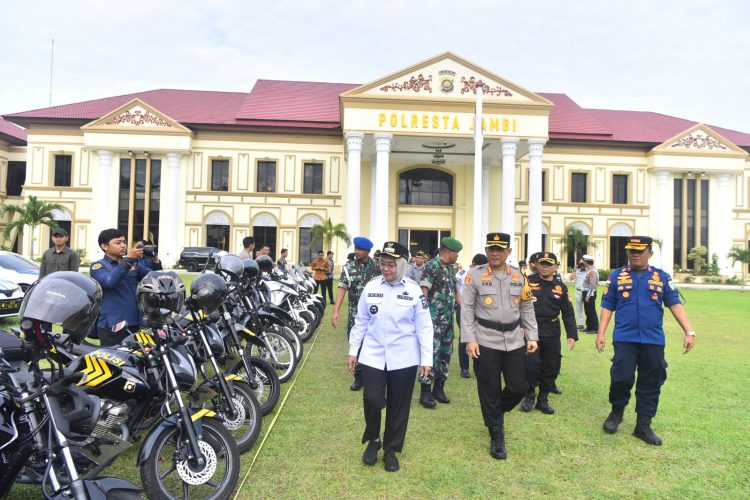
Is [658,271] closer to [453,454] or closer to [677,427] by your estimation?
[677,427]

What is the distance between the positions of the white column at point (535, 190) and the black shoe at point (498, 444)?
2375 centimetres

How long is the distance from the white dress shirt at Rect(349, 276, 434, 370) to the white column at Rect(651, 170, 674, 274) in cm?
3487

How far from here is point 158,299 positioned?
3752 millimetres

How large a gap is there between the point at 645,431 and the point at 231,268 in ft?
15.1

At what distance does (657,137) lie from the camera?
3428 centimetres

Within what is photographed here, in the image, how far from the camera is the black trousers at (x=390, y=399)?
3930 millimetres

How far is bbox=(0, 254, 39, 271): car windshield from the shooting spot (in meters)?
11.1

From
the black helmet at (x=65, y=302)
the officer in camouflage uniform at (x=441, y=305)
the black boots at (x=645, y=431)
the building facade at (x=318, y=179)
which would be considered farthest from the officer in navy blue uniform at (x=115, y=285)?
the building facade at (x=318, y=179)

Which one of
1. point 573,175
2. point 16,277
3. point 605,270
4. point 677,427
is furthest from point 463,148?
point 677,427

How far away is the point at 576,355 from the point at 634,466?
4672 mm

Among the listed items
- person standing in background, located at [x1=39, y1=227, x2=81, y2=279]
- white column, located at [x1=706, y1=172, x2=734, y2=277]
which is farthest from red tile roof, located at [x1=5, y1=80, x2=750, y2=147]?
person standing in background, located at [x1=39, y1=227, x2=81, y2=279]

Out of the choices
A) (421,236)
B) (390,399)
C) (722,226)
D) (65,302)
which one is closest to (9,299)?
(65,302)

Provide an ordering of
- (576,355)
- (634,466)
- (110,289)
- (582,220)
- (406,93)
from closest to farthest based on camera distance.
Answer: (634,466), (110,289), (576,355), (406,93), (582,220)

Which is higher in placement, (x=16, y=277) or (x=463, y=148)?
(x=463, y=148)
